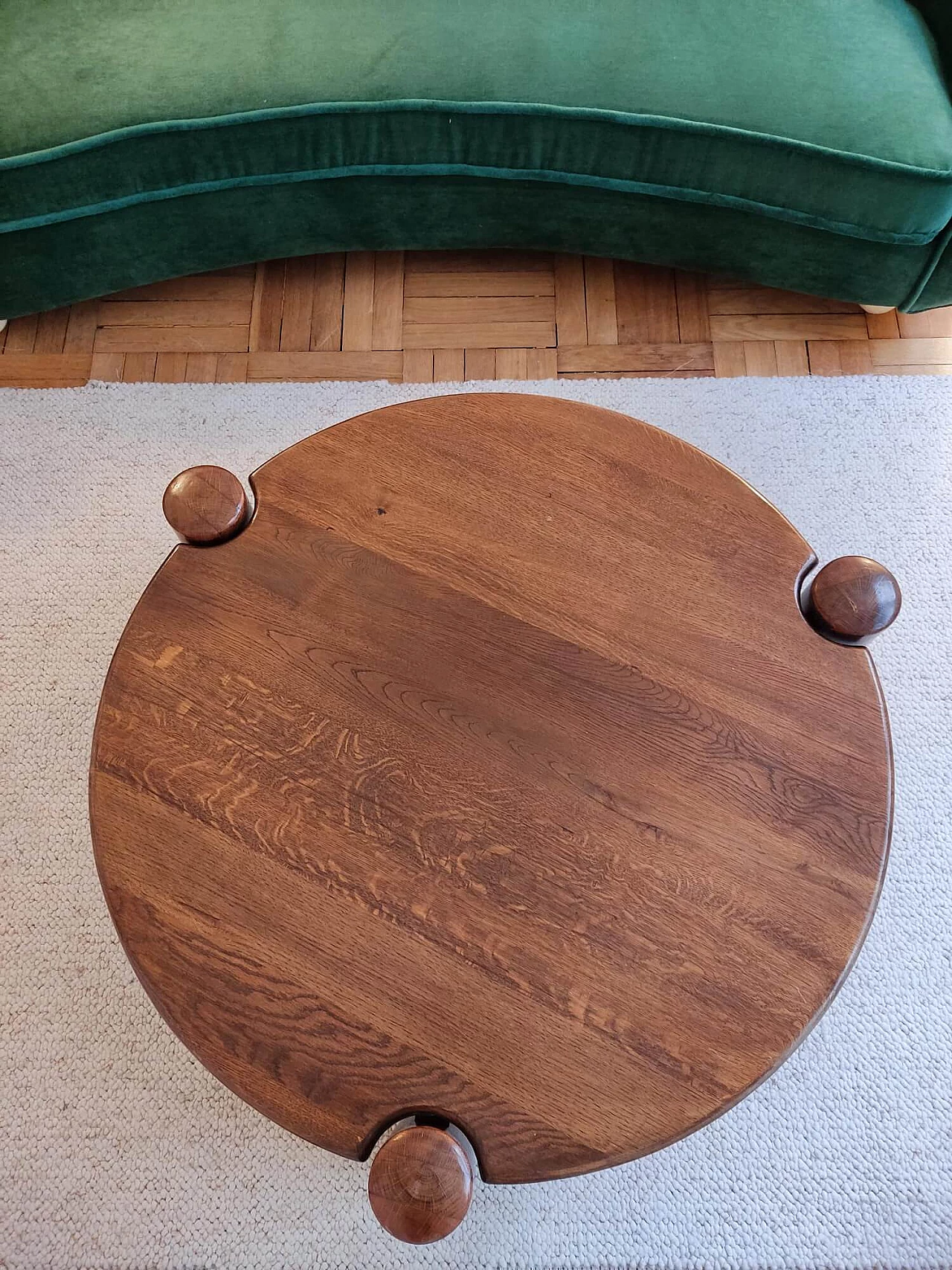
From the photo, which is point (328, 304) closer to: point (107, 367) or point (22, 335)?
point (107, 367)

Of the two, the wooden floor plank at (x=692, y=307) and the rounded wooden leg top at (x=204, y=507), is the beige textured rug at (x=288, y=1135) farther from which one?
the rounded wooden leg top at (x=204, y=507)

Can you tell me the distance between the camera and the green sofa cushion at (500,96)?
3.63 ft

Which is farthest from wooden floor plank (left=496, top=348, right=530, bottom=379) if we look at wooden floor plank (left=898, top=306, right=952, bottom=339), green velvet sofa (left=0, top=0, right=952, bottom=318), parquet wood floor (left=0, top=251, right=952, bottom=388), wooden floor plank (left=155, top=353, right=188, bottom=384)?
wooden floor plank (left=898, top=306, right=952, bottom=339)

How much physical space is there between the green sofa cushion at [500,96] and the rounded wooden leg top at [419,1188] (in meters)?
1.12

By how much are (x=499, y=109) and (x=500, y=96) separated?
2 centimetres

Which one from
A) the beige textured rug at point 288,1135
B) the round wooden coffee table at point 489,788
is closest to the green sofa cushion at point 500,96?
the beige textured rug at point 288,1135

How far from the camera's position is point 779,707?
0.80 meters

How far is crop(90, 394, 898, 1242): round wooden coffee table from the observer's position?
72 cm

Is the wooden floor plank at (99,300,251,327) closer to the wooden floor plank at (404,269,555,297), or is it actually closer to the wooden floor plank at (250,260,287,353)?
the wooden floor plank at (250,260,287,353)

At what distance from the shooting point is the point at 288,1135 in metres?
1.02

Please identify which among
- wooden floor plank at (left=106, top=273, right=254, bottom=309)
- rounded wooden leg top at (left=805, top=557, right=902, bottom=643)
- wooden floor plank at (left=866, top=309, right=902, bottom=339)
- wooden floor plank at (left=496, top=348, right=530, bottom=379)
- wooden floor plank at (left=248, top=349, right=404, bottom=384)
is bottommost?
rounded wooden leg top at (left=805, top=557, right=902, bottom=643)

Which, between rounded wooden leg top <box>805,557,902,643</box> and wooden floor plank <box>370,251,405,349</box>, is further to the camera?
wooden floor plank <box>370,251,405,349</box>

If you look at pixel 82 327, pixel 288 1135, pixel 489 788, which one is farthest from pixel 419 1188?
pixel 82 327

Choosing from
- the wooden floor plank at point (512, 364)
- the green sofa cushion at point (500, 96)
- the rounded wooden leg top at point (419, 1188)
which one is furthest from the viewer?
the wooden floor plank at point (512, 364)
